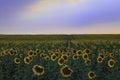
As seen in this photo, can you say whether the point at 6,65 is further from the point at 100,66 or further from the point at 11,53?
the point at 100,66

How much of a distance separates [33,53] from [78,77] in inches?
112

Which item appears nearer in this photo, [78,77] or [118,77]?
[118,77]

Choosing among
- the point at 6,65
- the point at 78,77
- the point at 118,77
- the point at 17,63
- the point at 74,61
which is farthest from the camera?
the point at 6,65

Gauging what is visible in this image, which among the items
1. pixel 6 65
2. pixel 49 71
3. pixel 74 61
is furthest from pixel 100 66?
pixel 6 65

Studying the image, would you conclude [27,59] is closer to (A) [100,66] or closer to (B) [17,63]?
(B) [17,63]

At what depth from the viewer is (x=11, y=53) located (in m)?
14.8

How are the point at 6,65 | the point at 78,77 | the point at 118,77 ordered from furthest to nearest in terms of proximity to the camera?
1. the point at 6,65
2. the point at 78,77
3. the point at 118,77

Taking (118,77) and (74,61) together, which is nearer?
(118,77)

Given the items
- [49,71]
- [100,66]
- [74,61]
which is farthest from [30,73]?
[100,66]

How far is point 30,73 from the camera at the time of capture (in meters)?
11.9

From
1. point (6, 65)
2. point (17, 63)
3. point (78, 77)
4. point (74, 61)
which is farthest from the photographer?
point (6, 65)

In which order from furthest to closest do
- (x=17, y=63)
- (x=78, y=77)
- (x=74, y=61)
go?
(x=17, y=63)
(x=74, y=61)
(x=78, y=77)

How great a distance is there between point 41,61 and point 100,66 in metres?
2.01

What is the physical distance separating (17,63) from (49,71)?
185 centimetres
